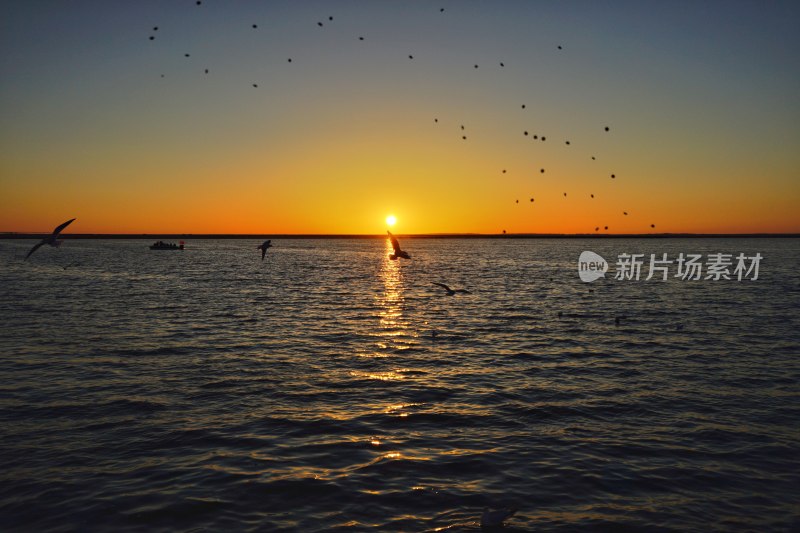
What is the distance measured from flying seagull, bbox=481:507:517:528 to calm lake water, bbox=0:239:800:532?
0.64 ft

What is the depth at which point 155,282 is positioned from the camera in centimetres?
6319

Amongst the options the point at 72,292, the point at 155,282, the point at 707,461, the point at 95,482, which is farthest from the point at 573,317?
the point at 155,282

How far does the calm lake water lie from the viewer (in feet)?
33.8

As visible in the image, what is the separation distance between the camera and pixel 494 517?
9641 mm

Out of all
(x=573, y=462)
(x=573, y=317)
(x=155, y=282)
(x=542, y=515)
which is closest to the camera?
Result: (x=542, y=515)

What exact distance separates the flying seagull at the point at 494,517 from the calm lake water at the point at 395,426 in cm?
19

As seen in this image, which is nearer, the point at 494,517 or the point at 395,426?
the point at 494,517

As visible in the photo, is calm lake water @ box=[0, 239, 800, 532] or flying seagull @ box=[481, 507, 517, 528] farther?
calm lake water @ box=[0, 239, 800, 532]

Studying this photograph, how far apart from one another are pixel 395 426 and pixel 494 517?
5.26 metres

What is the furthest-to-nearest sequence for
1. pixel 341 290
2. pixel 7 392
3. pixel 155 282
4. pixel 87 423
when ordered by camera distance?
pixel 155 282, pixel 341 290, pixel 7 392, pixel 87 423

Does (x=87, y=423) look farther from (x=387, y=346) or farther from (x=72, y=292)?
(x=72, y=292)

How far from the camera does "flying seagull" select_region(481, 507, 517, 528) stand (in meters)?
9.61

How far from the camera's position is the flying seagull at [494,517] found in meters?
9.61

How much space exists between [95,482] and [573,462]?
9.49 m
